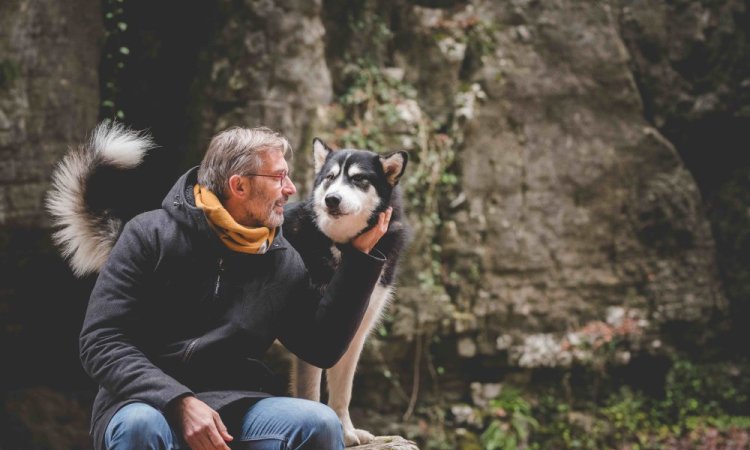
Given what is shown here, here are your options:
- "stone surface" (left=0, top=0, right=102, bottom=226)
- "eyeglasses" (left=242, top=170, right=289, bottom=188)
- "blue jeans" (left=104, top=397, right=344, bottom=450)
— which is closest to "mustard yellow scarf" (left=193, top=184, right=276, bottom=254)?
"eyeglasses" (left=242, top=170, right=289, bottom=188)

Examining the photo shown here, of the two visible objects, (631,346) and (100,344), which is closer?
(100,344)

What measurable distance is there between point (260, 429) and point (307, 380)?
1090mm

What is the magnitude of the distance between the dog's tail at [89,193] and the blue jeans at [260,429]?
0.92 meters

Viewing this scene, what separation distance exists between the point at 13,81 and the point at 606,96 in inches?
192

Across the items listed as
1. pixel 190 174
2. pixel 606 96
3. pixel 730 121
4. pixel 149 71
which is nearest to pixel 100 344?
pixel 190 174

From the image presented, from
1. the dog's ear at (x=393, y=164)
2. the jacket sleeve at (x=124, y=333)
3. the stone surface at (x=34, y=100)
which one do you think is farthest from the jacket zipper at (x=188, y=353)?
the stone surface at (x=34, y=100)

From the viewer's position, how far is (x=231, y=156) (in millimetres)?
2580

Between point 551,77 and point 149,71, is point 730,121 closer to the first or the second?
point 551,77

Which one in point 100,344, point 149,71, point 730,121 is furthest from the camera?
point 730,121

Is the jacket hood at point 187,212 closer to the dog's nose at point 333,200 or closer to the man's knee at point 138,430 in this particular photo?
the man's knee at point 138,430

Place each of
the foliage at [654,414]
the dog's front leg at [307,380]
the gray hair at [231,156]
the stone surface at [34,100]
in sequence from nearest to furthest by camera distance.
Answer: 1. the gray hair at [231,156]
2. the dog's front leg at [307,380]
3. the stone surface at [34,100]
4. the foliage at [654,414]

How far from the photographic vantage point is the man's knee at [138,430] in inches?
86.7

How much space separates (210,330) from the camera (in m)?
2.49

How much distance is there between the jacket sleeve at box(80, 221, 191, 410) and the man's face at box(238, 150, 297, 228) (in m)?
0.37
